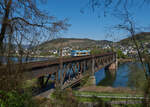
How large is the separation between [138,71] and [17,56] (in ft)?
20.2

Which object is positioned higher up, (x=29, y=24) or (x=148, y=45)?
(x=29, y=24)

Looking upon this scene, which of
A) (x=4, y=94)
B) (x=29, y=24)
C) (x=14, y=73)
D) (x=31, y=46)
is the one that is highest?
(x=29, y=24)

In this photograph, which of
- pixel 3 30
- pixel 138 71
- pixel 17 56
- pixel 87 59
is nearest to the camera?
pixel 17 56

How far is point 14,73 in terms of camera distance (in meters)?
3.16

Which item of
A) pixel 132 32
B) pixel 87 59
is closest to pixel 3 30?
pixel 132 32

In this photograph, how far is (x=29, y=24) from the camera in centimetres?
531

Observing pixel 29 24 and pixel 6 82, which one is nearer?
pixel 6 82

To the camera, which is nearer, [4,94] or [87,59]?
[4,94]

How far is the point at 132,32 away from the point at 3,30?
3.74 m

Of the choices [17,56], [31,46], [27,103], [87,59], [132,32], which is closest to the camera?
[27,103]

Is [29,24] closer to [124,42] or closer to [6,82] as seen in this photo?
[6,82]

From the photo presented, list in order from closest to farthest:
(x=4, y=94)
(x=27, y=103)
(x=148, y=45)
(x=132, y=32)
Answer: (x=4, y=94) → (x=27, y=103) → (x=132, y=32) → (x=148, y=45)

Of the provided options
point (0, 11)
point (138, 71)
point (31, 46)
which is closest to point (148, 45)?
point (138, 71)

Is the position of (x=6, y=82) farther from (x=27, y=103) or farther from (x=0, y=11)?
(x=0, y=11)
